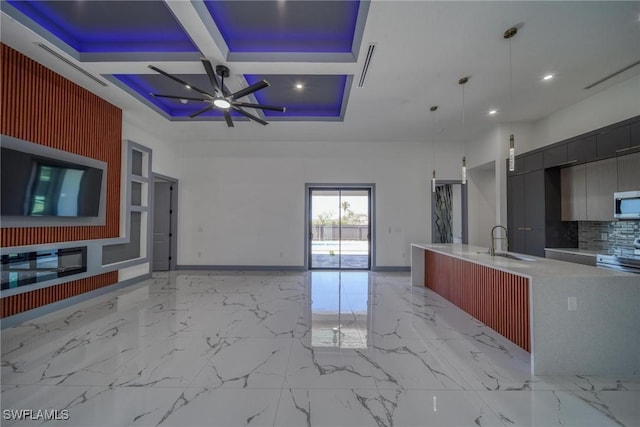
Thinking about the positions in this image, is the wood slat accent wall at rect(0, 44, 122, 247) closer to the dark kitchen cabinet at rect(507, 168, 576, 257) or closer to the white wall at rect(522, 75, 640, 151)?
the dark kitchen cabinet at rect(507, 168, 576, 257)

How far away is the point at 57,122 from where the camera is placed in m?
3.63

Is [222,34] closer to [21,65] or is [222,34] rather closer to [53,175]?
[21,65]

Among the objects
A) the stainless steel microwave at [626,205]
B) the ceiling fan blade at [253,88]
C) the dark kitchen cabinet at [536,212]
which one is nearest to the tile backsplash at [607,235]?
the dark kitchen cabinet at [536,212]

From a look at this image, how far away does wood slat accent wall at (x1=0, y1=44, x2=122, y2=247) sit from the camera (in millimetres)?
3090

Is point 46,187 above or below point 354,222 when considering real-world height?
above

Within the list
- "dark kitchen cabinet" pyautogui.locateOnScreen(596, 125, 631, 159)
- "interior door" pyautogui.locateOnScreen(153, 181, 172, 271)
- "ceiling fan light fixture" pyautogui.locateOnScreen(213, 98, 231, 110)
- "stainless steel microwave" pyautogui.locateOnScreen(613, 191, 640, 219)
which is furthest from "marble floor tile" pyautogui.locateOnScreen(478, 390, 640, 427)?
"interior door" pyautogui.locateOnScreen(153, 181, 172, 271)

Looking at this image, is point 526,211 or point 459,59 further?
point 526,211

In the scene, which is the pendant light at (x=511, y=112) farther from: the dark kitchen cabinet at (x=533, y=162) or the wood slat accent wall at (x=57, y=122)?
the wood slat accent wall at (x=57, y=122)

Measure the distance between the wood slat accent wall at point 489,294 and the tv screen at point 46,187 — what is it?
5.88m

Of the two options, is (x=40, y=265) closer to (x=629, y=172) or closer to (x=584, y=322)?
(x=584, y=322)

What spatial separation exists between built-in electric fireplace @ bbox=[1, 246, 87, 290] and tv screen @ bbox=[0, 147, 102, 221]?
1.75 feet

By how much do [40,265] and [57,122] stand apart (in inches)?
81.0

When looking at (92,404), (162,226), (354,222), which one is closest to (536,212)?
(354,222)

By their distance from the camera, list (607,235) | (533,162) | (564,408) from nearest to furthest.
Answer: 1. (564,408)
2. (607,235)
3. (533,162)
